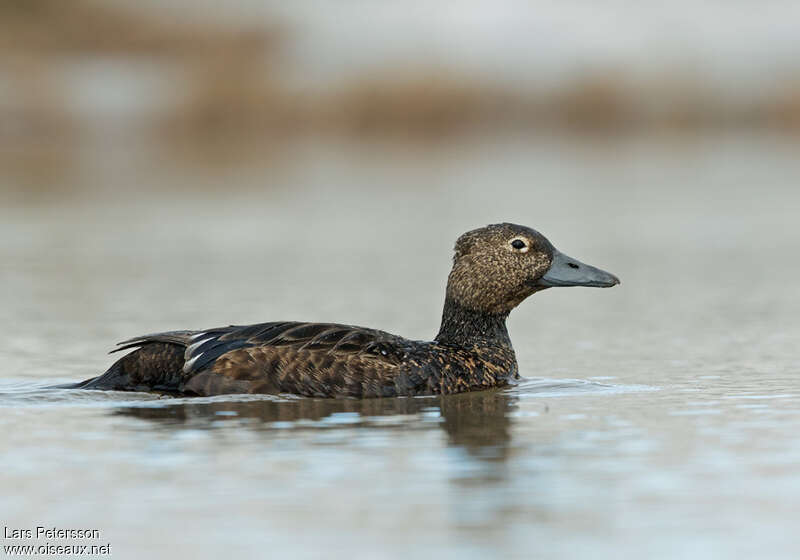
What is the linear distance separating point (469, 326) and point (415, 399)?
1128 millimetres

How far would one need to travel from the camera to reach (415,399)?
31.3 feet

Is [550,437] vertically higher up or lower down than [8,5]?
lower down

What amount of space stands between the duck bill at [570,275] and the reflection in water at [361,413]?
100cm

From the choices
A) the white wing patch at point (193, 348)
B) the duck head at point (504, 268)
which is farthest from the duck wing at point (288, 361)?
the duck head at point (504, 268)

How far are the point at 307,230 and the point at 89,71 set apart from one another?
95.3ft

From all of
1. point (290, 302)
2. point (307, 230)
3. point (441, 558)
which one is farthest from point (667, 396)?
point (307, 230)

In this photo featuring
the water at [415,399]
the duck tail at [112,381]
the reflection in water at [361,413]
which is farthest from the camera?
the duck tail at [112,381]

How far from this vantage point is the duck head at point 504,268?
10.5 metres

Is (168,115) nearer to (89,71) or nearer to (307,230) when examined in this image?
(89,71)

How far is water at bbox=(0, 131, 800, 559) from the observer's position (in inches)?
254

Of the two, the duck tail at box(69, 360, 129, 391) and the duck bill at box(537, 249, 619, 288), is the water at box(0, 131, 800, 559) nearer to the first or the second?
the duck tail at box(69, 360, 129, 391)

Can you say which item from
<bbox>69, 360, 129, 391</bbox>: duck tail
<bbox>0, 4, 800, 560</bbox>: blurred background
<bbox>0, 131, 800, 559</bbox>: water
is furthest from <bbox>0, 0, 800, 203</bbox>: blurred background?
<bbox>69, 360, 129, 391</bbox>: duck tail

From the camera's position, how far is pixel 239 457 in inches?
302

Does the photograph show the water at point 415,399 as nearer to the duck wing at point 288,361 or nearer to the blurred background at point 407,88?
the duck wing at point 288,361
